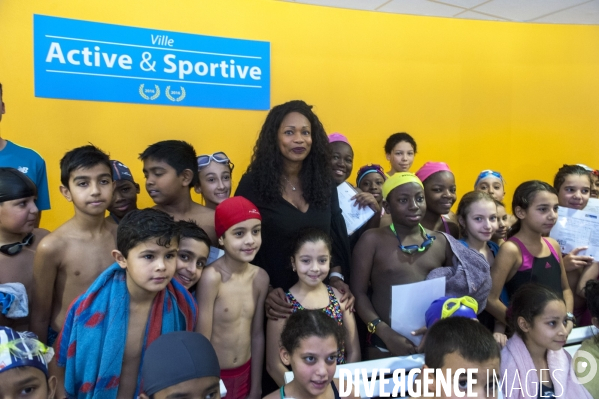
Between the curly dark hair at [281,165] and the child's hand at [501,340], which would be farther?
the curly dark hair at [281,165]

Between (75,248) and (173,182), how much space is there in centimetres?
65

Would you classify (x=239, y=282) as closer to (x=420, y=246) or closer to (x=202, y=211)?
(x=202, y=211)

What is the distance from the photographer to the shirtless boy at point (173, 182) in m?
2.48

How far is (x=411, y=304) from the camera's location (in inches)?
82.7

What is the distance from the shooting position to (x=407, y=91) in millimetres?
4664

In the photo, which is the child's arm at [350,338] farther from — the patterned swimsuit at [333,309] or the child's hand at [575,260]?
the child's hand at [575,260]

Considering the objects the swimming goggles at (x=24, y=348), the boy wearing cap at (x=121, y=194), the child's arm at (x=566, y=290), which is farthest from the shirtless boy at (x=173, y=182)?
the child's arm at (x=566, y=290)

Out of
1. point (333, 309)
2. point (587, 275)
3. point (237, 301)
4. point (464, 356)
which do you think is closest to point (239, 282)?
point (237, 301)

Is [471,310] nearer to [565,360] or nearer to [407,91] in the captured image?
[565,360]

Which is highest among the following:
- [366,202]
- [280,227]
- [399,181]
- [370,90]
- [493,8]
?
[493,8]

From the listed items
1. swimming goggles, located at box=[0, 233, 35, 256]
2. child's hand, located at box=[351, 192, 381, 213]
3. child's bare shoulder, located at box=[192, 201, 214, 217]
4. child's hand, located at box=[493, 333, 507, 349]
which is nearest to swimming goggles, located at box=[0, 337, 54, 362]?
swimming goggles, located at box=[0, 233, 35, 256]

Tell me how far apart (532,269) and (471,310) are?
31.6 inches

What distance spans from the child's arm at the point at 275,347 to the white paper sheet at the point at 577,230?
1953mm

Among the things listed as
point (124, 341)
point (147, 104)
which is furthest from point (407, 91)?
point (124, 341)
